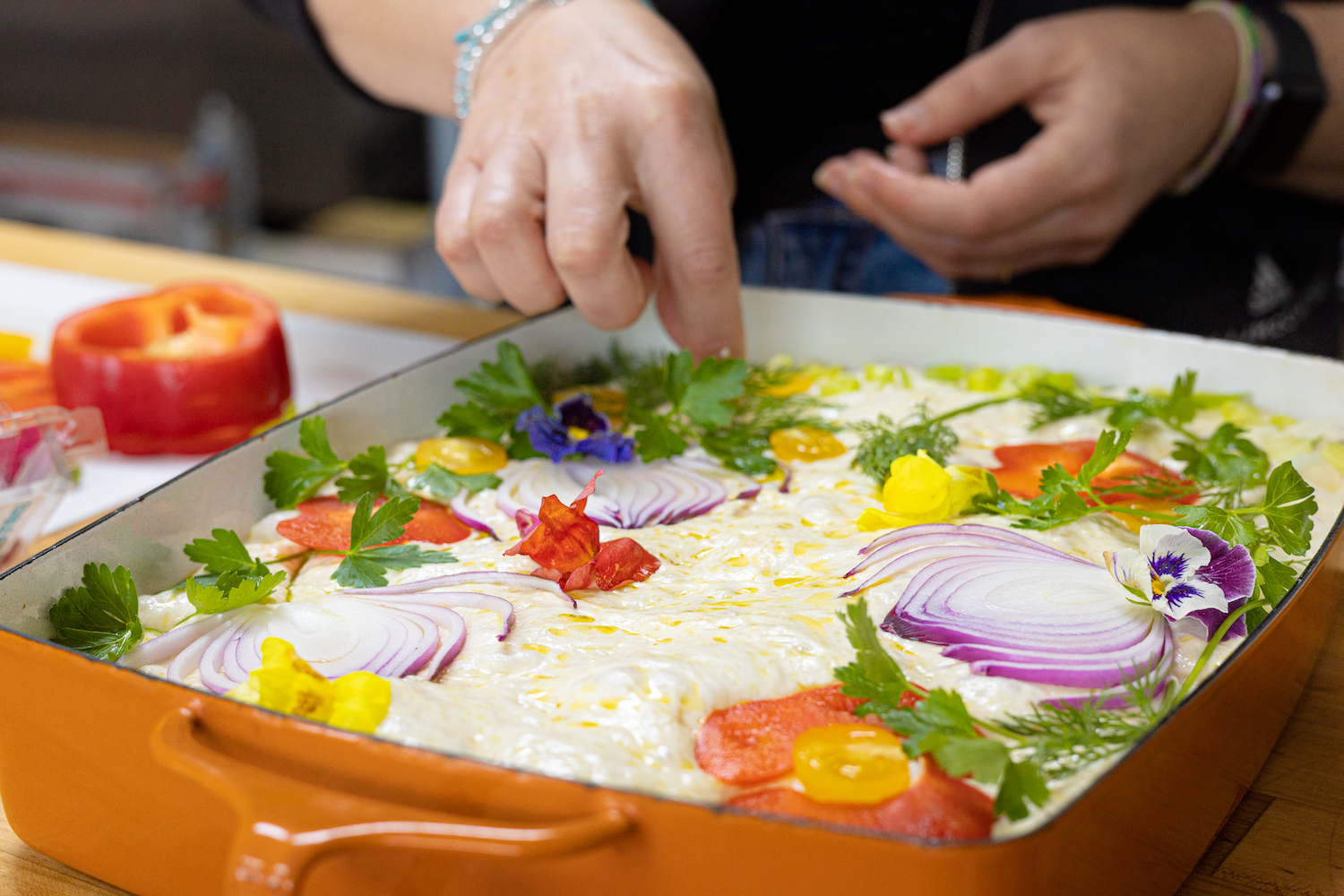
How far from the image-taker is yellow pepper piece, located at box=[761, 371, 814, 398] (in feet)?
4.61

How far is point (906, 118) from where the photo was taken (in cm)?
174

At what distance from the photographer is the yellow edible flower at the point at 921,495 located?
970 millimetres

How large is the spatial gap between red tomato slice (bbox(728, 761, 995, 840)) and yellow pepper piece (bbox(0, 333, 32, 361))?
4.72ft

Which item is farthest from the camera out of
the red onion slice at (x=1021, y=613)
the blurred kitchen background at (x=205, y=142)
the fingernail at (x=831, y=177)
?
the blurred kitchen background at (x=205, y=142)

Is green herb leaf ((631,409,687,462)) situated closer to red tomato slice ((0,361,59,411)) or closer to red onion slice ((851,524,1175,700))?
red onion slice ((851,524,1175,700))

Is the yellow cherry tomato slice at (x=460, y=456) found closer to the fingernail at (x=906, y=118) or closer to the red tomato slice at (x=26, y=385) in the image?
the red tomato slice at (x=26, y=385)

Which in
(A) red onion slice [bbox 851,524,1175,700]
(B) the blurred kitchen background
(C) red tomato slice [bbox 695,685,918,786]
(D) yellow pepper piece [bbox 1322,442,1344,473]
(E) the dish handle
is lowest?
(B) the blurred kitchen background

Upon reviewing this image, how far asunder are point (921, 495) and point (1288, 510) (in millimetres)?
289

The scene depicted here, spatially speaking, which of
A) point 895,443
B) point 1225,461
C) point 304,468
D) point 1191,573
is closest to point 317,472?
point 304,468

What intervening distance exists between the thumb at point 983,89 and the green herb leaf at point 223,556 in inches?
48.5

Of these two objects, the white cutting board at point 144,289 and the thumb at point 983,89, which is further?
the thumb at point 983,89

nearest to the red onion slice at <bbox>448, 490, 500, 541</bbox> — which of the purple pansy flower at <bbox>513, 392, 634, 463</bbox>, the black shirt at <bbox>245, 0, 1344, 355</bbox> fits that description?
the purple pansy flower at <bbox>513, 392, 634, 463</bbox>

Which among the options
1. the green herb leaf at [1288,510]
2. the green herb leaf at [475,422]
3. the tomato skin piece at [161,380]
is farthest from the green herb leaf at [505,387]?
the green herb leaf at [1288,510]

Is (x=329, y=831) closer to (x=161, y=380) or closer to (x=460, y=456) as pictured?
(x=460, y=456)
